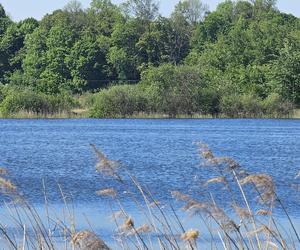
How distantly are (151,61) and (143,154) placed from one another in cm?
6143

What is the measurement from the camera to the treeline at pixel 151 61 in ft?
235

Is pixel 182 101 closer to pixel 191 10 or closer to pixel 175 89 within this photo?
pixel 175 89

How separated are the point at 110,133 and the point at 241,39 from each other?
38878mm

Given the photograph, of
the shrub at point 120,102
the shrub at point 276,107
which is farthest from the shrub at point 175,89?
the shrub at point 276,107

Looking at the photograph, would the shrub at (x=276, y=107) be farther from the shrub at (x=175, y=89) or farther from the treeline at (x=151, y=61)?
the shrub at (x=175, y=89)

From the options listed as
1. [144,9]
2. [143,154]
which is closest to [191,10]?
[144,9]

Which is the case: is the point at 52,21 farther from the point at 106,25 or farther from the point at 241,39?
A: the point at 241,39

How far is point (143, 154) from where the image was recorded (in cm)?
3631

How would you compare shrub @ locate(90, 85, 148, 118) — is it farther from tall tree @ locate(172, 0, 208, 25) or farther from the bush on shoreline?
tall tree @ locate(172, 0, 208, 25)

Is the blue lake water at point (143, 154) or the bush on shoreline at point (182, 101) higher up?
the bush on shoreline at point (182, 101)

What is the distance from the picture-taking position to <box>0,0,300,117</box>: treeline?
7169 centimetres

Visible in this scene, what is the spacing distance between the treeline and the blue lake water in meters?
8.33

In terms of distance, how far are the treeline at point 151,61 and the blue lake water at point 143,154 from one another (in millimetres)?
8330

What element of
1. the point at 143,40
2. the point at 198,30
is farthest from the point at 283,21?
the point at 143,40
